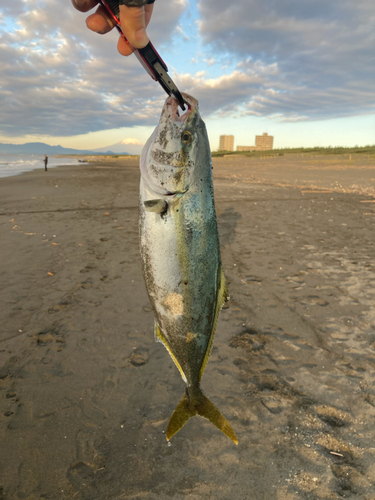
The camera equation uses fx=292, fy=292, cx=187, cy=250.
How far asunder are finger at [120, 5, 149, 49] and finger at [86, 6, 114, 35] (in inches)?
14.4

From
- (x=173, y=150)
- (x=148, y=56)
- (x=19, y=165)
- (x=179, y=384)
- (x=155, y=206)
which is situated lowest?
(x=179, y=384)

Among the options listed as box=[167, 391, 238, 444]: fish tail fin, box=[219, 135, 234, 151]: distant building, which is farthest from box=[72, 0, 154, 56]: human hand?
box=[219, 135, 234, 151]: distant building

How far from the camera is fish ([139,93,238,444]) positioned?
1826 millimetres

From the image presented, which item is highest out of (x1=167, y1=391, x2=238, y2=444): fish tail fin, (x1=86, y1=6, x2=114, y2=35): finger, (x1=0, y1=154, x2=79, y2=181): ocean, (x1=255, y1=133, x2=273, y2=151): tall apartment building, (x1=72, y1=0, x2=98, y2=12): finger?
(x1=255, y1=133, x2=273, y2=151): tall apartment building

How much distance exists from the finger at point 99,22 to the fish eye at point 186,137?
80 centimetres

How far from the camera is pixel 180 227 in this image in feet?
5.98

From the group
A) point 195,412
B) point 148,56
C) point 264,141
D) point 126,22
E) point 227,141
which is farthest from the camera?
point 227,141

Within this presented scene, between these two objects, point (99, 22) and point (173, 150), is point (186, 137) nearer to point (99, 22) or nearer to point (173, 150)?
point (173, 150)

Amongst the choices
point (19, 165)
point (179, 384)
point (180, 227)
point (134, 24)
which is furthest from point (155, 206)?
point (19, 165)

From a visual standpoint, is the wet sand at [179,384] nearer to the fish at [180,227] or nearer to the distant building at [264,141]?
the fish at [180,227]

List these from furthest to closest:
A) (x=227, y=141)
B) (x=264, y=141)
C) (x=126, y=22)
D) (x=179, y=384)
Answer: (x=227, y=141)
(x=264, y=141)
(x=179, y=384)
(x=126, y=22)

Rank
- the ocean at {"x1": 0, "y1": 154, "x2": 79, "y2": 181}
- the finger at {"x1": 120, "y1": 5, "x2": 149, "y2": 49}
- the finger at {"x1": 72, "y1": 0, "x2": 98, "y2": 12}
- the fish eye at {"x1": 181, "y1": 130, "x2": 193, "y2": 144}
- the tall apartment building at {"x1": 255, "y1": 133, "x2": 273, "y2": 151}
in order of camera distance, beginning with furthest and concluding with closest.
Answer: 1. the tall apartment building at {"x1": 255, "y1": 133, "x2": 273, "y2": 151}
2. the ocean at {"x1": 0, "y1": 154, "x2": 79, "y2": 181}
3. the fish eye at {"x1": 181, "y1": 130, "x2": 193, "y2": 144}
4. the finger at {"x1": 72, "y1": 0, "x2": 98, "y2": 12}
5. the finger at {"x1": 120, "y1": 5, "x2": 149, "y2": 49}

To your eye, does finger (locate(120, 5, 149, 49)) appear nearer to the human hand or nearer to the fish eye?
the human hand

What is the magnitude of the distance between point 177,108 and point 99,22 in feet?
2.23
